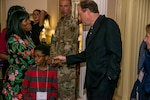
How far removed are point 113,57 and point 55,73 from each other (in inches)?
28.7

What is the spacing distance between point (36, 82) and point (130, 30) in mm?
1248

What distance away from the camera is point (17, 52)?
8.41ft

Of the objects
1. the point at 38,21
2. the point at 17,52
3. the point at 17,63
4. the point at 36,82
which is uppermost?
the point at 38,21

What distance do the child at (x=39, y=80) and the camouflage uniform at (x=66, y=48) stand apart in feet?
2.04

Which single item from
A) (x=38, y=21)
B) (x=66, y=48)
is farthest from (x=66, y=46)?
(x=38, y=21)

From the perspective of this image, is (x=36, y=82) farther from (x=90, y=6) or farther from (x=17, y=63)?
(x=90, y=6)

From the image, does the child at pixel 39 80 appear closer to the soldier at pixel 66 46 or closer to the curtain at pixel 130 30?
the soldier at pixel 66 46

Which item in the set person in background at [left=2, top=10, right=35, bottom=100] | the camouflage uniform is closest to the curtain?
the camouflage uniform

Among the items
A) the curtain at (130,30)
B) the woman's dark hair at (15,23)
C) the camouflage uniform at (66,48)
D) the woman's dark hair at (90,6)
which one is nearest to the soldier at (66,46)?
the camouflage uniform at (66,48)

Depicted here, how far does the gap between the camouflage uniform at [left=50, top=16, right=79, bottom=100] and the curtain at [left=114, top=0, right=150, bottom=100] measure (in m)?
0.61

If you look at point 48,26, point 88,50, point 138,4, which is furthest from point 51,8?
point 88,50

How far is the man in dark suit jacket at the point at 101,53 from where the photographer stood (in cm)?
224

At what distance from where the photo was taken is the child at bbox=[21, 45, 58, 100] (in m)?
2.61

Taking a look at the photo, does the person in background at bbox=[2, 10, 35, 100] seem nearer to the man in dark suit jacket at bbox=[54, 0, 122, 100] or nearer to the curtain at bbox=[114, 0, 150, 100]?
the man in dark suit jacket at bbox=[54, 0, 122, 100]
